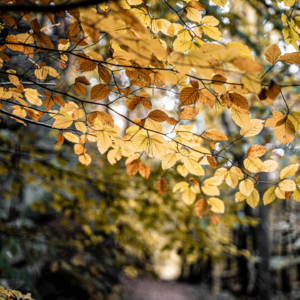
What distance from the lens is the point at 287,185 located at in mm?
693

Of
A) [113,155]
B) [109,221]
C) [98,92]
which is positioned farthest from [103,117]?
[109,221]

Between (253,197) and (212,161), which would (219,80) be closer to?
(212,161)

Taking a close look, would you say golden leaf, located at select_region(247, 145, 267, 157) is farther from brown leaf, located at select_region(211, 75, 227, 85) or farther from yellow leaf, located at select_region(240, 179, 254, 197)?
brown leaf, located at select_region(211, 75, 227, 85)

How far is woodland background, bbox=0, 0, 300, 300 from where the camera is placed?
6.27 ft

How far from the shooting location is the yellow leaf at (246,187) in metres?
0.72

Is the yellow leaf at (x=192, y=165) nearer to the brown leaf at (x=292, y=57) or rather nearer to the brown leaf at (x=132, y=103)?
the brown leaf at (x=132, y=103)

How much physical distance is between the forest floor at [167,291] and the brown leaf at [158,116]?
6.48m

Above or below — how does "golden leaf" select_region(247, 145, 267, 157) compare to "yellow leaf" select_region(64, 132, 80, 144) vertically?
below

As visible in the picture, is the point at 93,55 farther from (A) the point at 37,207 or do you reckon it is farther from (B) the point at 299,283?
(B) the point at 299,283

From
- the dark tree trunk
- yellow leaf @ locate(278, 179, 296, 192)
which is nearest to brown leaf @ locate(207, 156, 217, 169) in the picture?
yellow leaf @ locate(278, 179, 296, 192)

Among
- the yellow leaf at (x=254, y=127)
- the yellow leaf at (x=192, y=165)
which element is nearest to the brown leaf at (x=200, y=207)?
the yellow leaf at (x=192, y=165)

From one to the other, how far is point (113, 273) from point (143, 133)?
4.31 meters

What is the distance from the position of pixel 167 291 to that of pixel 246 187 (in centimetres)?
861

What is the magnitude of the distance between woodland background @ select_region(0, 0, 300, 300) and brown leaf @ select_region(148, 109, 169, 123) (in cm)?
73
